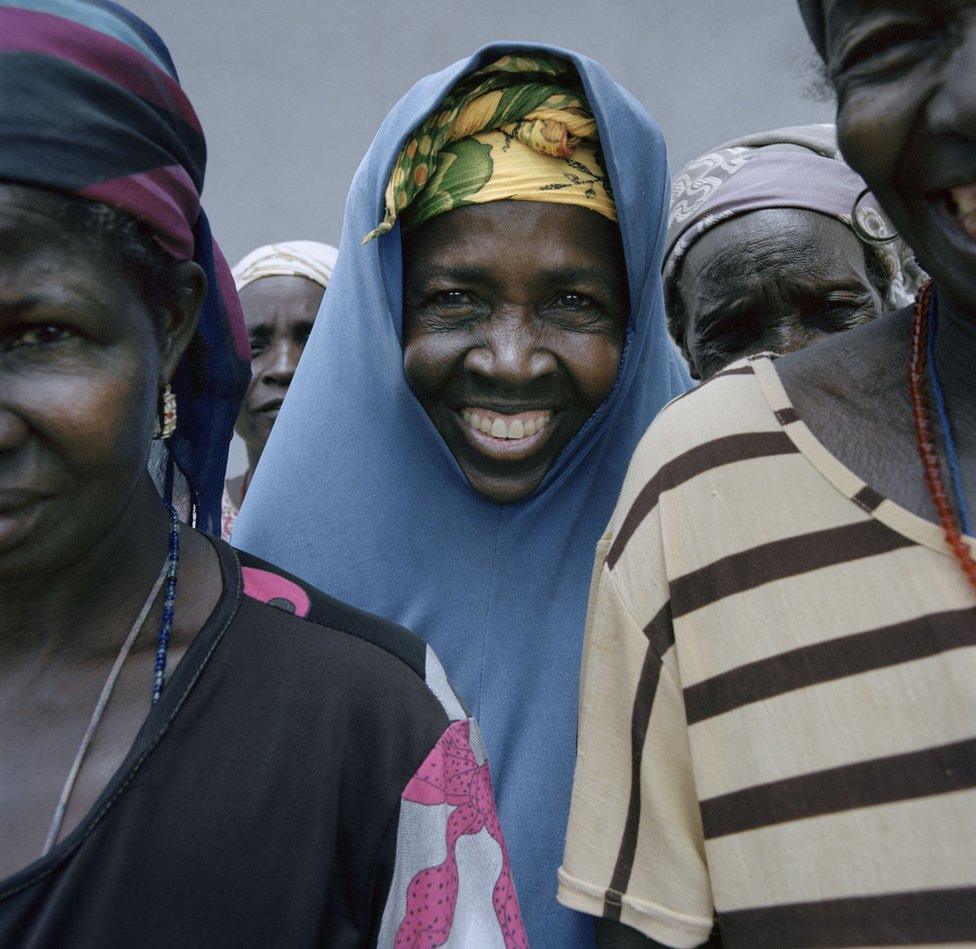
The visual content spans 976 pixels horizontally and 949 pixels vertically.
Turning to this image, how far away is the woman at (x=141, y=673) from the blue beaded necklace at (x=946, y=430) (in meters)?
0.65

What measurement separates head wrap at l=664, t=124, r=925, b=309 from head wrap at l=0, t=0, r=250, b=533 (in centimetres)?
131

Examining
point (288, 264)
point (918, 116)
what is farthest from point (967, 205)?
point (288, 264)

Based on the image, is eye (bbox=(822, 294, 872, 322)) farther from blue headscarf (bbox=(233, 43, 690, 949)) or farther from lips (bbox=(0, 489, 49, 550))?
lips (bbox=(0, 489, 49, 550))

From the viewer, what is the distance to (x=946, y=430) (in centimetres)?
116

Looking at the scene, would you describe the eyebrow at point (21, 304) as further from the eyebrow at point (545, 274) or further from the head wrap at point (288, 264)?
the head wrap at point (288, 264)

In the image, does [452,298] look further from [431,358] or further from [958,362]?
[958,362]

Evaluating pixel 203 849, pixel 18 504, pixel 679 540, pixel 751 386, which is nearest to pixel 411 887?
pixel 203 849

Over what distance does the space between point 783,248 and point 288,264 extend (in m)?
2.09

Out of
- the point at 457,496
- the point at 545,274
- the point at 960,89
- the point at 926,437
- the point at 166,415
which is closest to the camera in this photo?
the point at 960,89

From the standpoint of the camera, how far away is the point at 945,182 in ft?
3.56

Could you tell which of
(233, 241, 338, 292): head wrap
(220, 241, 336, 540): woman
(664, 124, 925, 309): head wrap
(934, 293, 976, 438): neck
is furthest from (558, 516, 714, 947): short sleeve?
(233, 241, 338, 292): head wrap

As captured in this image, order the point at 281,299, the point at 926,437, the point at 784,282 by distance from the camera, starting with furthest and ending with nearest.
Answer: the point at 281,299, the point at 784,282, the point at 926,437

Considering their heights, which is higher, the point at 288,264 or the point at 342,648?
the point at 288,264

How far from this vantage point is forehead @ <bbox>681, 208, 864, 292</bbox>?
7.03 ft
